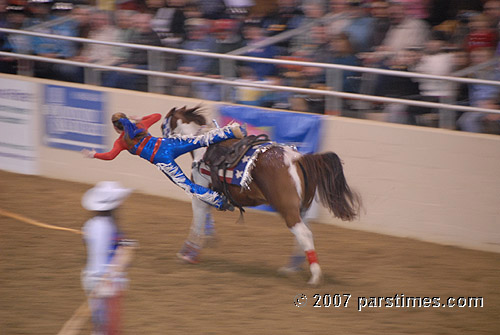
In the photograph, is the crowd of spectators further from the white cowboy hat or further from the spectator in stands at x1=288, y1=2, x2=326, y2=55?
the white cowboy hat

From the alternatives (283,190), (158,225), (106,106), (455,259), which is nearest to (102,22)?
(106,106)

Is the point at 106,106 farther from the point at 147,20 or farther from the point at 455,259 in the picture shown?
the point at 455,259

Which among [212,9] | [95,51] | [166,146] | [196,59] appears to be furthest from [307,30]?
[95,51]

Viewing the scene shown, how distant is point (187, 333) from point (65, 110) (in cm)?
608

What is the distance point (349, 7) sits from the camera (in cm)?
1012

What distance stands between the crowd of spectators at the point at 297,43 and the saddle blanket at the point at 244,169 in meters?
2.33

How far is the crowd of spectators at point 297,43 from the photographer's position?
9.05 m

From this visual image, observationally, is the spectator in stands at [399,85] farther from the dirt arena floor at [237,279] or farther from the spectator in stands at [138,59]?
the spectator in stands at [138,59]

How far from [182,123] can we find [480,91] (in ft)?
11.8

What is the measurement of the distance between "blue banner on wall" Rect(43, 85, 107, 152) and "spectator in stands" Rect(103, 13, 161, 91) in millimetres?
369

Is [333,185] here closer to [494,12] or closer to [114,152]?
[114,152]

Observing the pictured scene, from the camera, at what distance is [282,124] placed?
990cm

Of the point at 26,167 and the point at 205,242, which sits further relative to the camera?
the point at 26,167

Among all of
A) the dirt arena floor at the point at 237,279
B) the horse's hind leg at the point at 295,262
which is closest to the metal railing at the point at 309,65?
the dirt arena floor at the point at 237,279
